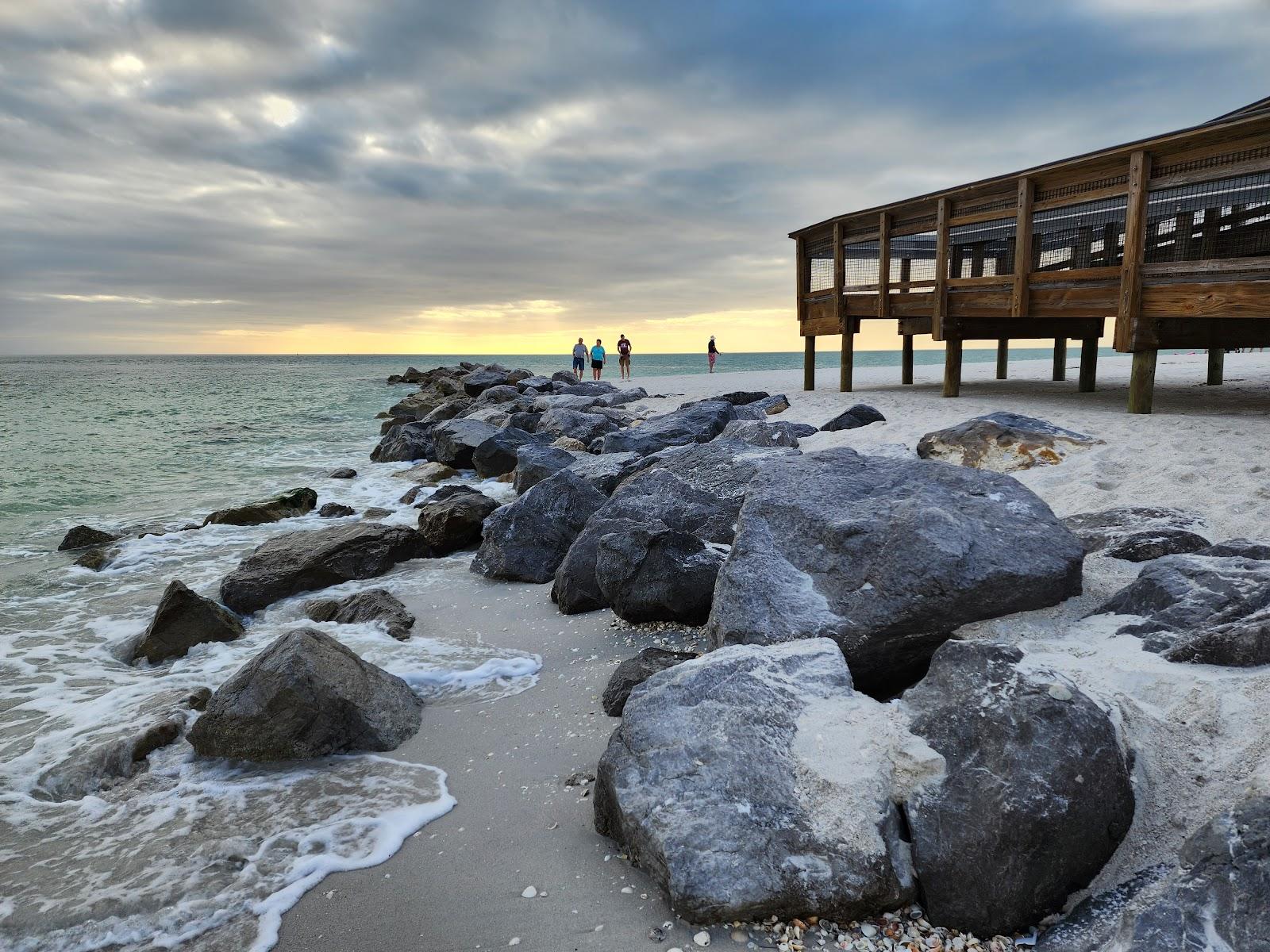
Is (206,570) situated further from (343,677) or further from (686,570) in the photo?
(686,570)

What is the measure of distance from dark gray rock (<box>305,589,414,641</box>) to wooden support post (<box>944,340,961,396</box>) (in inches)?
390

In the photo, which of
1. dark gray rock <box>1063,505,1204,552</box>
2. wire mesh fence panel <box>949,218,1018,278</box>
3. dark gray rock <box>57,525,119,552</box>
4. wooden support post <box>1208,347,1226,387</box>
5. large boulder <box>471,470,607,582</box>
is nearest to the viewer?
dark gray rock <box>1063,505,1204,552</box>

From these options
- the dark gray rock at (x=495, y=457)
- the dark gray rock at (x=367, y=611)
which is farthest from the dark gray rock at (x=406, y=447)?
the dark gray rock at (x=367, y=611)

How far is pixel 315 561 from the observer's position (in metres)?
6.48

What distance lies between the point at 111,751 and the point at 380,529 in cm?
344

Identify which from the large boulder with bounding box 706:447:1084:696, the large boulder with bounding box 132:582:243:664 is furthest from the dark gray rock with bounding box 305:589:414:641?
the large boulder with bounding box 706:447:1084:696

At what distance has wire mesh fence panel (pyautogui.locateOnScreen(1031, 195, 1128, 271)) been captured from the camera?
952cm

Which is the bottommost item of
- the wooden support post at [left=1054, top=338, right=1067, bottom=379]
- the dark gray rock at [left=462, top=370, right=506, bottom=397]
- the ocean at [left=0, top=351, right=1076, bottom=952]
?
the ocean at [left=0, top=351, right=1076, bottom=952]

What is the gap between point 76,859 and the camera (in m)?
3.07

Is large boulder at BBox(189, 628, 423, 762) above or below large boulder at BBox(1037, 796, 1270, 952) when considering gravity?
below

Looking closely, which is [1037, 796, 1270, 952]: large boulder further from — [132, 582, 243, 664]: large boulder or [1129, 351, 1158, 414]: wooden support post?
[1129, 351, 1158, 414]: wooden support post

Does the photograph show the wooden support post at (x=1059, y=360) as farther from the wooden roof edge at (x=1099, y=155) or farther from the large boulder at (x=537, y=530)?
the large boulder at (x=537, y=530)

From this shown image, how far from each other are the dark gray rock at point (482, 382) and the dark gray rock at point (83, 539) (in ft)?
52.4

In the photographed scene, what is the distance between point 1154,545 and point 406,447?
41.1ft
